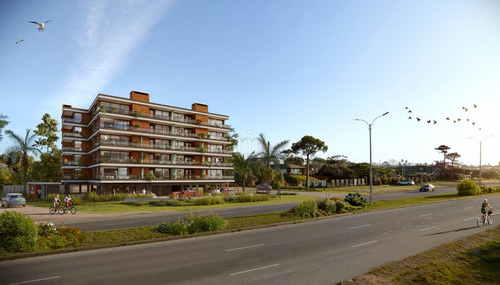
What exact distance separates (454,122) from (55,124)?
6950 centimetres

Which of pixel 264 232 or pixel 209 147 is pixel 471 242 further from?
pixel 209 147

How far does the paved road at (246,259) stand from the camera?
32.6 ft

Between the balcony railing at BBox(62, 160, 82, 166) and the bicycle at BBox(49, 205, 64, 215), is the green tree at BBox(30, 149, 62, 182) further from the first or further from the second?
the bicycle at BBox(49, 205, 64, 215)

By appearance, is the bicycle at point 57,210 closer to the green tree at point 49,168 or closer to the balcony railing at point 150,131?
the balcony railing at point 150,131

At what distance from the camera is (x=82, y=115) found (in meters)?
55.0

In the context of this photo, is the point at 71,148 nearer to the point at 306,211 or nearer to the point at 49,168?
the point at 49,168

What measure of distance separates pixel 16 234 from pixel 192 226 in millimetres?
8248

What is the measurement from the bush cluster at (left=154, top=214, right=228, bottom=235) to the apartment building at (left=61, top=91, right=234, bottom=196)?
31936mm

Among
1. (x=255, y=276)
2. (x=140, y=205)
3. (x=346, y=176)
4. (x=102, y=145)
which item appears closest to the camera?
(x=255, y=276)

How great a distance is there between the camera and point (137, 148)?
163ft

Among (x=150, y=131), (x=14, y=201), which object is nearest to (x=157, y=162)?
(x=150, y=131)

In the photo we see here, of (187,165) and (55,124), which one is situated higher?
(55,124)

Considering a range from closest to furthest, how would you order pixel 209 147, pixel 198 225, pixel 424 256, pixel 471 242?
1. pixel 424 256
2. pixel 471 242
3. pixel 198 225
4. pixel 209 147


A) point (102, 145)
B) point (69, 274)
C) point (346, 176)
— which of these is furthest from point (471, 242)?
point (346, 176)
